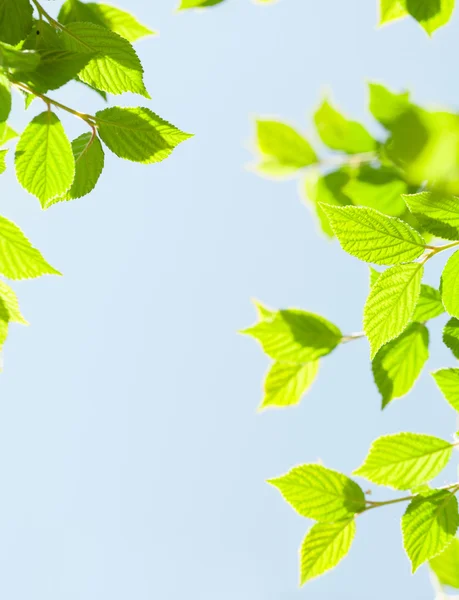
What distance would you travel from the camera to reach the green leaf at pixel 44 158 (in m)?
0.62

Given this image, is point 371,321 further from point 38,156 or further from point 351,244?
point 38,156

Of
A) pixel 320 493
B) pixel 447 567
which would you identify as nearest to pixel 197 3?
pixel 320 493

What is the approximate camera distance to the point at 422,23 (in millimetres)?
796

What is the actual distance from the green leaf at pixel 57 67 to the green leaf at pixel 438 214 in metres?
0.33

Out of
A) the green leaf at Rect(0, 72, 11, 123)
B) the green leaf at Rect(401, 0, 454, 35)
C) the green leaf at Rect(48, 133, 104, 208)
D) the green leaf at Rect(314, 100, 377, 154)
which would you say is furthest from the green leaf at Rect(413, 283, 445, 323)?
the green leaf at Rect(0, 72, 11, 123)

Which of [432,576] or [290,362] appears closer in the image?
[432,576]

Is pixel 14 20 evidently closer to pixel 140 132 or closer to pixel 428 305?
pixel 140 132

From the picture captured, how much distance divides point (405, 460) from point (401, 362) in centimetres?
14

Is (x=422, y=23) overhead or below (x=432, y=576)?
overhead

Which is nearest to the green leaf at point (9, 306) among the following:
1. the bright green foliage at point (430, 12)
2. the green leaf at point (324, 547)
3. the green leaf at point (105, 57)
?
the green leaf at point (105, 57)

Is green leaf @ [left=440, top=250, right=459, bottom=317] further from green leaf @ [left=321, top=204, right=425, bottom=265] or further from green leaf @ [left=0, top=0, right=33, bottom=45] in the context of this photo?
green leaf @ [left=0, top=0, right=33, bottom=45]

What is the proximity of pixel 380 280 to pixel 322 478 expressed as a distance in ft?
0.99

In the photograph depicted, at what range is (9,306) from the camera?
60 centimetres

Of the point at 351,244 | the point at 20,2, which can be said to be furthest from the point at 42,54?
the point at 351,244
